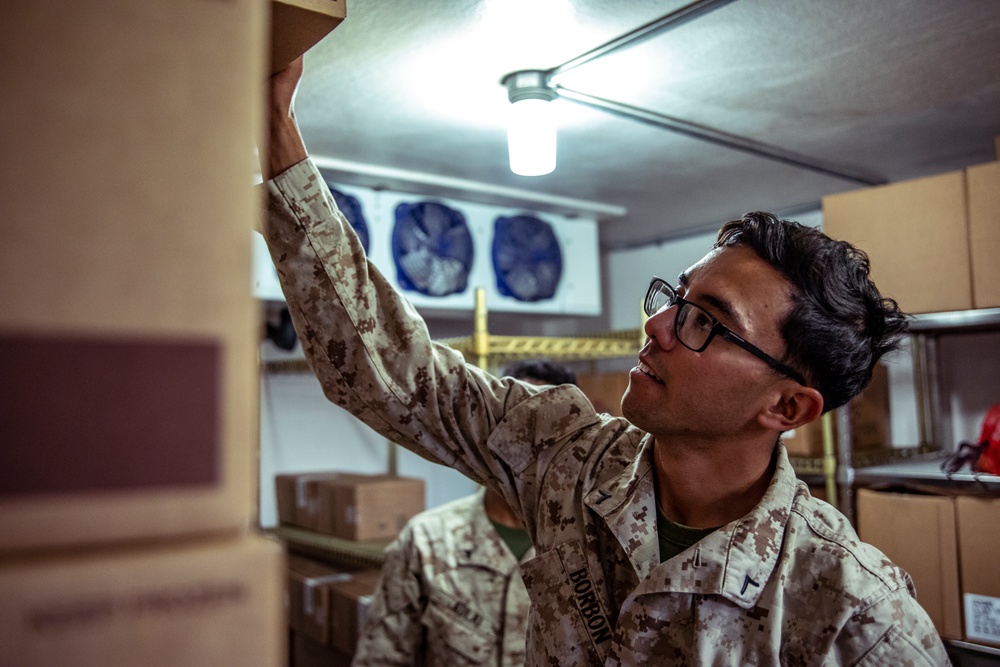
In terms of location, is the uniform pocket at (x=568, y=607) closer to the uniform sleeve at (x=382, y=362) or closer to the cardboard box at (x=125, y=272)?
the uniform sleeve at (x=382, y=362)

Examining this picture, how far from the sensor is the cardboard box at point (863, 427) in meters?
2.41

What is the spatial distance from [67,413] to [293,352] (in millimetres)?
3539

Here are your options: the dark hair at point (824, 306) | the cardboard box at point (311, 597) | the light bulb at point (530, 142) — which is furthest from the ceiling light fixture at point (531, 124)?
the cardboard box at point (311, 597)

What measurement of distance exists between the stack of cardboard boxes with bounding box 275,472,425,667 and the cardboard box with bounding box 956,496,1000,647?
5.61 feet

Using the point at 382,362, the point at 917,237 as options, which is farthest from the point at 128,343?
the point at 917,237

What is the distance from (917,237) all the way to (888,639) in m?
1.44

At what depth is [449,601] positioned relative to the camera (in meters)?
1.92

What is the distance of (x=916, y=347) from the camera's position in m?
2.93

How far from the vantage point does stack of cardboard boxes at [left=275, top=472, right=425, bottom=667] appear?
2650mm

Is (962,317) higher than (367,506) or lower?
higher

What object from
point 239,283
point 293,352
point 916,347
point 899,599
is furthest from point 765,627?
point 293,352

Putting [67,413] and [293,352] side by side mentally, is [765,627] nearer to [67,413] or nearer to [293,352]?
[67,413]

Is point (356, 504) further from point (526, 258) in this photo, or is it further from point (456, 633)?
point (526, 258)

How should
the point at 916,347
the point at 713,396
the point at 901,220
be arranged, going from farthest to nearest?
the point at 916,347
the point at 901,220
the point at 713,396
